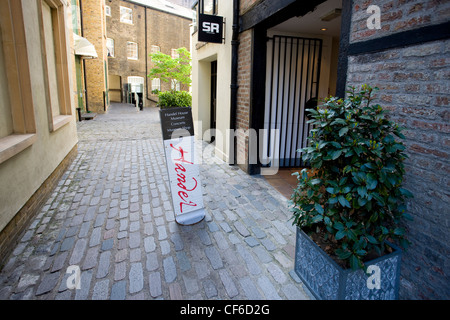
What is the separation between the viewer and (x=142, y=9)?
989 inches

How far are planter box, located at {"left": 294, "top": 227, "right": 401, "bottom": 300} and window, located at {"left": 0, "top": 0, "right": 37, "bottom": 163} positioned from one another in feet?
10.6

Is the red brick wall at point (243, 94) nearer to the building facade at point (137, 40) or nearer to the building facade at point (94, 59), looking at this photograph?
the building facade at point (94, 59)

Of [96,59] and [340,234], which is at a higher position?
[96,59]

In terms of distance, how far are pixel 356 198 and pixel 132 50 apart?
27.9 metres

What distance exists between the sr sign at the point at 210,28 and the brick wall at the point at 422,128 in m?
4.02

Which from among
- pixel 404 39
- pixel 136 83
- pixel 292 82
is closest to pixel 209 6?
pixel 292 82

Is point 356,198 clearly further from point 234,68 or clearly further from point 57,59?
point 57,59

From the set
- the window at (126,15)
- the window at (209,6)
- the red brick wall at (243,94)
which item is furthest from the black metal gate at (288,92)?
the window at (126,15)

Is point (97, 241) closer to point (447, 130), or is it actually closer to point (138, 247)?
point (138, 247)

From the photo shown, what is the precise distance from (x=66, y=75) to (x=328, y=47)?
5644mm

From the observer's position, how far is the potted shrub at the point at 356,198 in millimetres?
1803

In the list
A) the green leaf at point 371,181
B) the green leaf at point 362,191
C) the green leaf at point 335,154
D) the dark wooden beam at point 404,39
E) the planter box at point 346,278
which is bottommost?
the planter box at point 346,278

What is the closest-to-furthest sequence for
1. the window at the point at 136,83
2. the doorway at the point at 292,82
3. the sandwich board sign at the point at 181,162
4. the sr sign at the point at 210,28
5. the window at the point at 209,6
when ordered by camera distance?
the sandwich board sign at the point at 181,162, the doorway at the point at 292,82, the sr sign at the point at 210,28, the window at the point at 209,6, the window at the point at 136,83

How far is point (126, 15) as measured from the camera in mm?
24672
